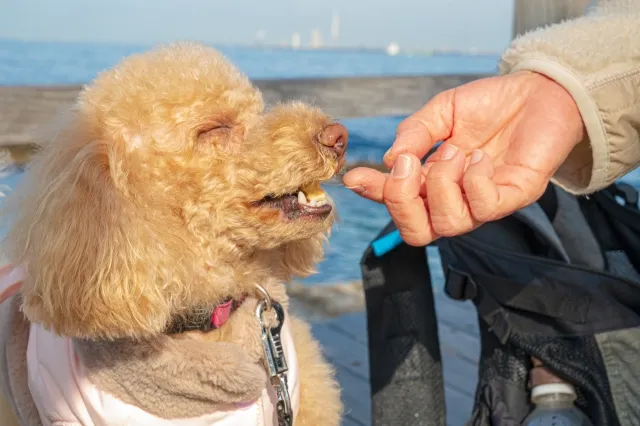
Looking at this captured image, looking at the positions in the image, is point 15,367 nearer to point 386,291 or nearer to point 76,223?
point 76,223

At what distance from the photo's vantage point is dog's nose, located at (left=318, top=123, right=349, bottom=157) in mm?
1023

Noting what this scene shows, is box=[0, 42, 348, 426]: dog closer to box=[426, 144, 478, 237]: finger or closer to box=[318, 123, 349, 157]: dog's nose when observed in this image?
box=[318, 123, 349, 157]: dog's nose

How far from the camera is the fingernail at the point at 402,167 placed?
33.6 inches

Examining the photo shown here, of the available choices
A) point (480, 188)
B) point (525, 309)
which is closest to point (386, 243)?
point (525, 309)

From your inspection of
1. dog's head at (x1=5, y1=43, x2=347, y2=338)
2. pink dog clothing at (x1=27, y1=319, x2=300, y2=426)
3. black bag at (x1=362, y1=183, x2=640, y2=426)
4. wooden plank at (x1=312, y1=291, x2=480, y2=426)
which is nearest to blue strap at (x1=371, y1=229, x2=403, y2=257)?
black bag at (x1=362, y1=183, x2=640, y2=426)

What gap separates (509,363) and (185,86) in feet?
2.47

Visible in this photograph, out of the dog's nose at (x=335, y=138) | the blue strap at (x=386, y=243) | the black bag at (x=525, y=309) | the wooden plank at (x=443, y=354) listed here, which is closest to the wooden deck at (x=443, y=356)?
the wooden plank at (x=443, y=354)

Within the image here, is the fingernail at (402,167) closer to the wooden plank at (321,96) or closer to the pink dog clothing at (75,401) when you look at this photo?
the pink dog clothing at (75,401)

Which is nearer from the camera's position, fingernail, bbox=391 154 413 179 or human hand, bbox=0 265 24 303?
fingernail, bbox=391 154 413 179

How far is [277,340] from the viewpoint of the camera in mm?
1082

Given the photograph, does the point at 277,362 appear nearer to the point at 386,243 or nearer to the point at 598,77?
the point at 386,243

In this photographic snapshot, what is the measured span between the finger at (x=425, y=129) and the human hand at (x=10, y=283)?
652 mm

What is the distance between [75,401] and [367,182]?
54 cm

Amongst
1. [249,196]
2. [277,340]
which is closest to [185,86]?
A: [249,196]
